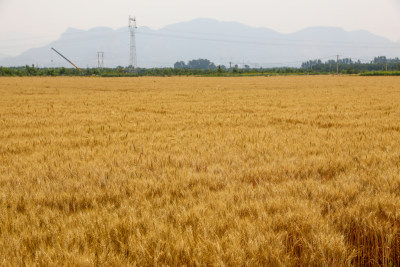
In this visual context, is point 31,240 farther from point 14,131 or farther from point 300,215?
point 14,131

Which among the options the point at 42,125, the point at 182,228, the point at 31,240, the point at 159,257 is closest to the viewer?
the point at 159,257

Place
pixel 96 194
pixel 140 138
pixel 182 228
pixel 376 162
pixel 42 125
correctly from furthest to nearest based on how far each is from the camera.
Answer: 1. pixel 42 125
2. pixel 140 138
3. pixel 376 162
4. pixel 96 194
5. pixel 182 228

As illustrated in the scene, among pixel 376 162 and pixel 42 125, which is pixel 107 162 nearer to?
pixel 376 162

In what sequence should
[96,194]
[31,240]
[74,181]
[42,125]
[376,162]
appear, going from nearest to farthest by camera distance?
[31,240] → [96,194] → [74,181] → [376,162] → [42,125]

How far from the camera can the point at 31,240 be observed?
2492 millimetres

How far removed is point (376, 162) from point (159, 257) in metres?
4.01

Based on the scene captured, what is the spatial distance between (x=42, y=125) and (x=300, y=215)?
9.07 metres

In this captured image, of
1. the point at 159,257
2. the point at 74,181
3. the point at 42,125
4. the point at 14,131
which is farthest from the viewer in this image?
the point at 42,125

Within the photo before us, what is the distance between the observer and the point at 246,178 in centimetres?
411

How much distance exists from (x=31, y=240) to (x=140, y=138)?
16.0ft

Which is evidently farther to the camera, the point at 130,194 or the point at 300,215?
the point at 130,194

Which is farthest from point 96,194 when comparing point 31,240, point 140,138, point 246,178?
point 140,138

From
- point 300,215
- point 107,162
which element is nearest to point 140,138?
point 107,162

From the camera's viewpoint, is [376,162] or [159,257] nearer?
[159,257]
